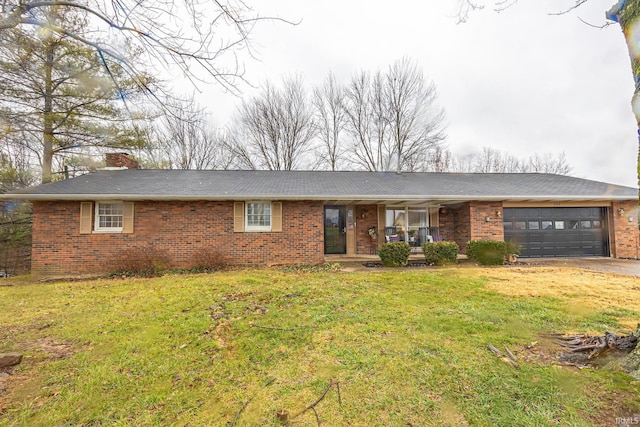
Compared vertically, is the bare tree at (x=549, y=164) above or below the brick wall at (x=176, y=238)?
above

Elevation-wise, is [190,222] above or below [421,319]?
above

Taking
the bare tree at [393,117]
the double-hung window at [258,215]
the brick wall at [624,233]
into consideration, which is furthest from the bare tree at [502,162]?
the double-hung window at [258,215]

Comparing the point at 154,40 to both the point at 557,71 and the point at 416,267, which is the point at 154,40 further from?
the point at 557,71

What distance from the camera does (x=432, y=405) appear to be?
231 centimetres

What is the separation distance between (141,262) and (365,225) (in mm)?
8286

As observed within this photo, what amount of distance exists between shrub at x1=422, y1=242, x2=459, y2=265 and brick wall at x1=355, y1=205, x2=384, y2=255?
2771mm

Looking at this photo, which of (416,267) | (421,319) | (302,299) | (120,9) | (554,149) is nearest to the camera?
(120,9)

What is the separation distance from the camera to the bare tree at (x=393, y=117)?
19.7 metres

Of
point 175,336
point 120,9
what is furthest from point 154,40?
point 175,336

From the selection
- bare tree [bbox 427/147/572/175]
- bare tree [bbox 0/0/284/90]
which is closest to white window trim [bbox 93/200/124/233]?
bare tree [bbox 0/0/284/90]

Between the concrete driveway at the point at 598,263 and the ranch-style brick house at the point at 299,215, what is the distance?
0.57 meters

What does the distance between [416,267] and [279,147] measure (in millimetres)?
14981

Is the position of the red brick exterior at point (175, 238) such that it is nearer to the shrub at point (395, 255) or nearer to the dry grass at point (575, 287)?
the shrub at point (395, 255)

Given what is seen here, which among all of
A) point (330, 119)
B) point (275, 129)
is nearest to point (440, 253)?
point (330, 119)
